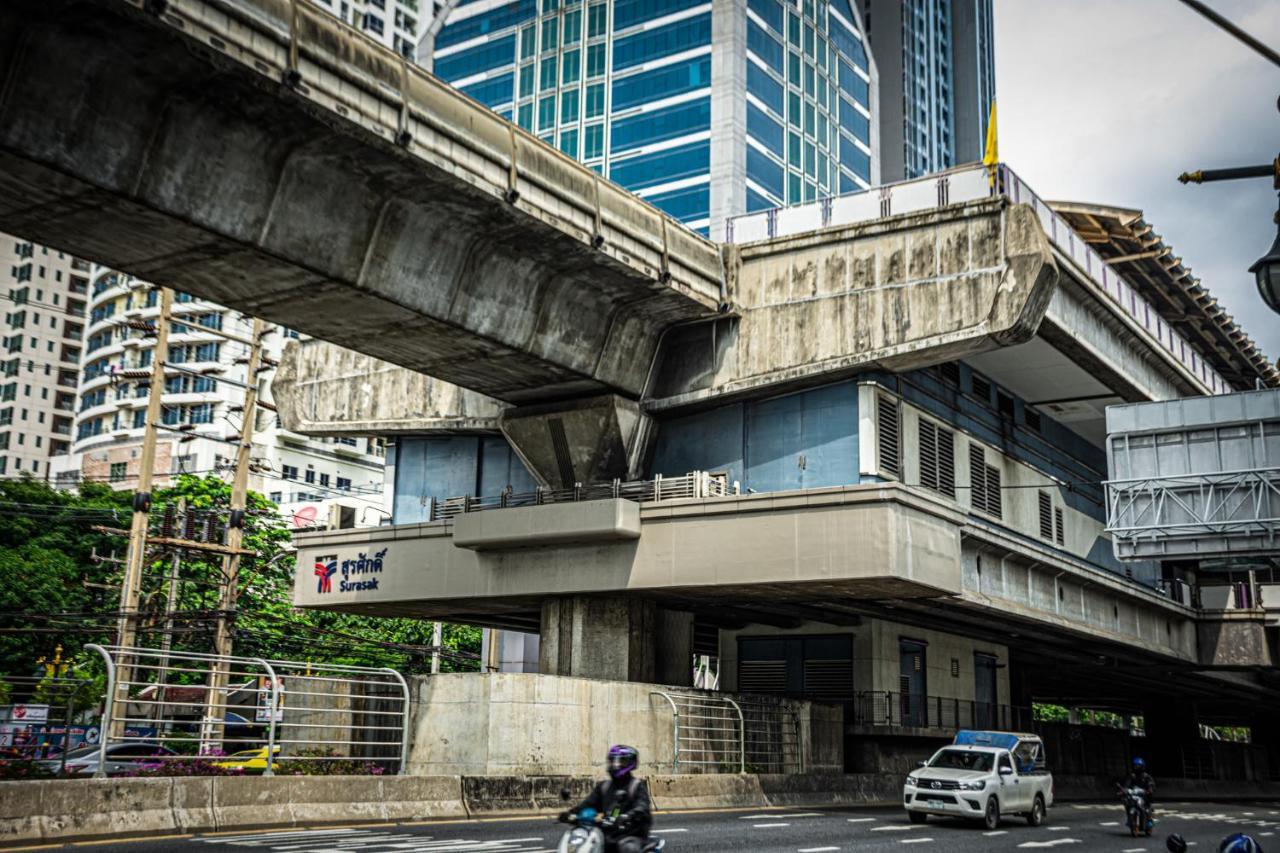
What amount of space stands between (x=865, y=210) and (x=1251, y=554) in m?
13.1

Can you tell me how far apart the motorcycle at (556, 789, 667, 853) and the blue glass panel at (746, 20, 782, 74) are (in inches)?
3536

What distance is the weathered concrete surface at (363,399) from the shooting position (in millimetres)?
40438

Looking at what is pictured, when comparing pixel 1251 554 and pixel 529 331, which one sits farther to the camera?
pixel 529 331

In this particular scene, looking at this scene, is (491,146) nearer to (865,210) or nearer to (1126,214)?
(865,210)

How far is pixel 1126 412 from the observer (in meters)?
31.0

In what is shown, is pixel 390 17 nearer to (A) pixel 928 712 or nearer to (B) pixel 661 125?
(B) pixel 661 125

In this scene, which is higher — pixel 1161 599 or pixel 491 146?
pixel 491 146

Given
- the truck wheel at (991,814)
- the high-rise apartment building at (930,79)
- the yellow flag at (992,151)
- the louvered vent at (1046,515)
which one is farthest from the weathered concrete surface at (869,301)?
the high-rise apartment building at (930,79)

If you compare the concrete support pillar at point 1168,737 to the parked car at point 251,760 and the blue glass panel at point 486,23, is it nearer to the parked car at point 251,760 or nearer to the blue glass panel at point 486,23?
the parked car at point 251,760

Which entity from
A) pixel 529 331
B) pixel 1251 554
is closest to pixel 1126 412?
pixel 1251 554

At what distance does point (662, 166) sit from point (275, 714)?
80.5 m

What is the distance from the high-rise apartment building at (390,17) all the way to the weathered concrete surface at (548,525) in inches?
4075

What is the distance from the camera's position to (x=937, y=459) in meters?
37.9

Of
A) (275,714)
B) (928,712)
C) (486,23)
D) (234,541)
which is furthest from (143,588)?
(486,23)
